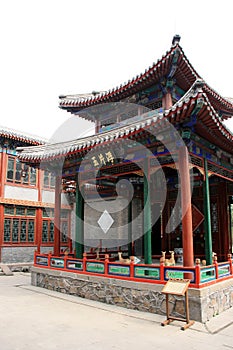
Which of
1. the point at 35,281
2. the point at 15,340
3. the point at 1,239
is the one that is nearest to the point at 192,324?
the point at 15,340

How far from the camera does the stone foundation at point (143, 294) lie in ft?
20.0

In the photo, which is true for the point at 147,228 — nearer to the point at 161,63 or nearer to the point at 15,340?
the point at 15,340

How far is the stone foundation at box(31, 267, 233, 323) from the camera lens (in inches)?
240

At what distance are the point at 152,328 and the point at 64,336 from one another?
164cm

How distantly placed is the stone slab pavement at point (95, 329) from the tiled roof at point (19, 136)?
9612mm

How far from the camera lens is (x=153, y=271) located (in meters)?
7.27

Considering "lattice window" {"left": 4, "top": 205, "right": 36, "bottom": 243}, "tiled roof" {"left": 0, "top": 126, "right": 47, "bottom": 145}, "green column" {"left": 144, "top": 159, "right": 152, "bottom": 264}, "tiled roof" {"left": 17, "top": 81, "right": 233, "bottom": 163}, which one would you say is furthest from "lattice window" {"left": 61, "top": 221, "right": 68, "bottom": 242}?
"green column" {"left": 144, "top": 159, "right": 152, "bottom": 264}

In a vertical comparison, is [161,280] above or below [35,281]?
above

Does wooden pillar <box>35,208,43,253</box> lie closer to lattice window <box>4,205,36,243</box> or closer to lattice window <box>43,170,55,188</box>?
lattice window <box>4,205,36,243</box>

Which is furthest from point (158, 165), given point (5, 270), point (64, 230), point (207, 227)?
point (64, 230)

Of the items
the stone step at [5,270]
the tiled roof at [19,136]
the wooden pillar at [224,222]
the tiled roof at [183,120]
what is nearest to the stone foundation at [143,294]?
the wooden pillar at [224,222]

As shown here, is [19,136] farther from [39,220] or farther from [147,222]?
[147,222]

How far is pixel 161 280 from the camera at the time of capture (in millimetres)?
6734

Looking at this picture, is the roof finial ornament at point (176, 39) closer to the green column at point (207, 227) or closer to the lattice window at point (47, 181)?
the green column at point (207, 227)
